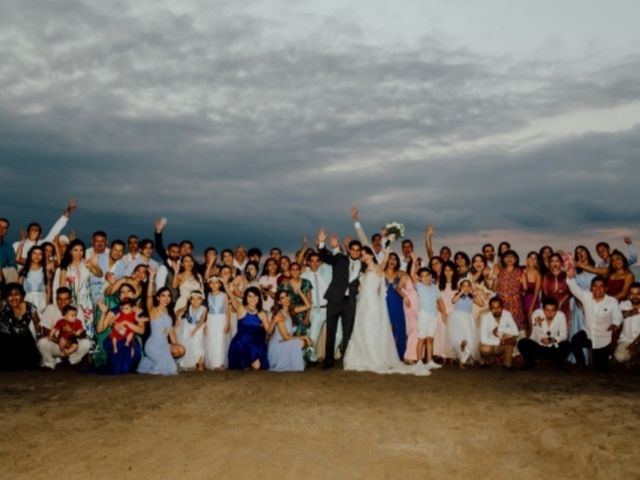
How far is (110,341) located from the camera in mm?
9633

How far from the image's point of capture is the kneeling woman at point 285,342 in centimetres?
995

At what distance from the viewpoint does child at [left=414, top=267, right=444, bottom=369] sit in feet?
34.7

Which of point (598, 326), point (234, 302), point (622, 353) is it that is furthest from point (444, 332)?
point (234, 302)

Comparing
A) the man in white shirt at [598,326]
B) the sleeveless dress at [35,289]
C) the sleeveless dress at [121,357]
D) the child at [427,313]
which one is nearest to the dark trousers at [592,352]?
the man in white shirt at [598,326]

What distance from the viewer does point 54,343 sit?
10.0 m

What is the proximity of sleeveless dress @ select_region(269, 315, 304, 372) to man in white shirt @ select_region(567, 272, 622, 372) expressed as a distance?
16.1ft

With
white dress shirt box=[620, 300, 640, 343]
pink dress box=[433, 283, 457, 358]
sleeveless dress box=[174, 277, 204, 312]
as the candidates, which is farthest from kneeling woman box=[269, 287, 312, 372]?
white dress shirt box=[620, 300, 640, 343]

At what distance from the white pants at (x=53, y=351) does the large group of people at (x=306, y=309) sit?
0.07ft

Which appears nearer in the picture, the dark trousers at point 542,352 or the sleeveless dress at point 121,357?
the sleeveless dress at point 121,357

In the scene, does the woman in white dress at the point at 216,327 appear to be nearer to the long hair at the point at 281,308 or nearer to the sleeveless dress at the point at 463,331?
the long hair at the point at 281,308

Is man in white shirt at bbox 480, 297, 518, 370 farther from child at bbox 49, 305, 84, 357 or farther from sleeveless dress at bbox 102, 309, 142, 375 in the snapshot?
child at bbox 49, 305, 84, 357

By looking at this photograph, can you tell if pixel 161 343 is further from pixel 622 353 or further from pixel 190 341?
pixel 622 353

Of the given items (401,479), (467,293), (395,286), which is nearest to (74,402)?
(401,479)

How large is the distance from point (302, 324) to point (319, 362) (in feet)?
3.03
